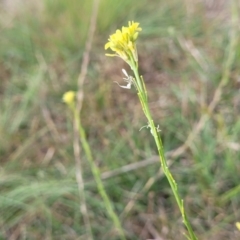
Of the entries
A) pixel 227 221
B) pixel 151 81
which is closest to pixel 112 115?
pixel 151 81

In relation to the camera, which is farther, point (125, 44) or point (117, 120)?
point (117, 120)

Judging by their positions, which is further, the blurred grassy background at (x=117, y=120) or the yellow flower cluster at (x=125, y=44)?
the blurred grassy background at (x=117, y=120)

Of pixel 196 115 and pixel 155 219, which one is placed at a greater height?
pixel 196 115

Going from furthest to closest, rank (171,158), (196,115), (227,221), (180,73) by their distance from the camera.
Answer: (180,73) < (196,115) < (171,158) < (227,221)

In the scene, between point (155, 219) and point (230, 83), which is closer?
point (155, 219)

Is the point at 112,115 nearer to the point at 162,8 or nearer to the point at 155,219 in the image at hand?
the point at 155,219

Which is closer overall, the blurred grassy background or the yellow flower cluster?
the yellow flower cluster

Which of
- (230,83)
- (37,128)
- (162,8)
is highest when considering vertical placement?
(162,8)

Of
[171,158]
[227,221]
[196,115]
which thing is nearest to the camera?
[227,221]
